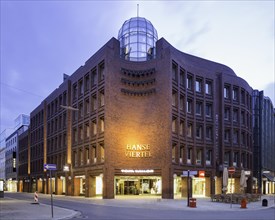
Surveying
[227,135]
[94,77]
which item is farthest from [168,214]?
[227,135]

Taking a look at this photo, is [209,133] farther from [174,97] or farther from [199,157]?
[174,97]

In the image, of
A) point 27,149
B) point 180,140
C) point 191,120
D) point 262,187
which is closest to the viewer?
point 180,140

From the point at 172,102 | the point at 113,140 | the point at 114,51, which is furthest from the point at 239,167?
the point at 114,51

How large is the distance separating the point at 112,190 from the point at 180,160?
32.1 feet

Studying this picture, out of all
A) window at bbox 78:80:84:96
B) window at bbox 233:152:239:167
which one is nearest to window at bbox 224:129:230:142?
window at bbox 233:152:239:167

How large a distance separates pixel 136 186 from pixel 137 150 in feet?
18.2

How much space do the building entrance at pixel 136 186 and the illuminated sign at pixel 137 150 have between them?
396 centimetres

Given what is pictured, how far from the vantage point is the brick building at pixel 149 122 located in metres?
47.1

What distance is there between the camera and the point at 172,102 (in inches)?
1892

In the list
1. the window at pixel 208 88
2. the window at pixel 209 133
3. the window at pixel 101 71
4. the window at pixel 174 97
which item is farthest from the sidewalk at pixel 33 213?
the window at pixel 208 88

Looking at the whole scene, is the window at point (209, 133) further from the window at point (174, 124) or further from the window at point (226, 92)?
the window at point (174, 124)

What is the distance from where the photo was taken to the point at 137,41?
5416 cm

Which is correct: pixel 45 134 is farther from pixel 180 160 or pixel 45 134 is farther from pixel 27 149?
pixel 180 160

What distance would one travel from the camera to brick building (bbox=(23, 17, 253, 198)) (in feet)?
155
